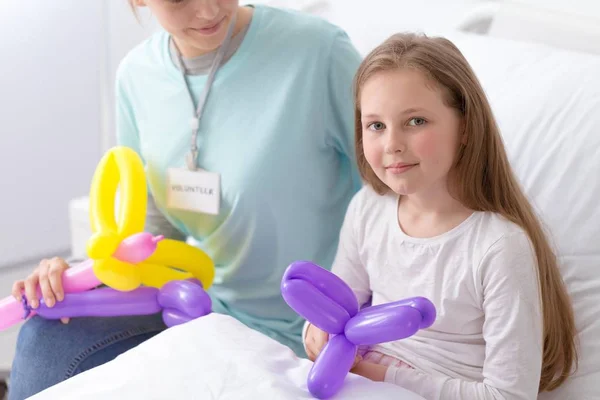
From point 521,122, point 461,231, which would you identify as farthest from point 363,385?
point 521,122

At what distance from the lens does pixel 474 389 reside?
0.89m

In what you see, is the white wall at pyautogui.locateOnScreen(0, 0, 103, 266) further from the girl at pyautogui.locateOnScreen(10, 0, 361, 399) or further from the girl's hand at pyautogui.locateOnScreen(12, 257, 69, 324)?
the girl's hand at pyautogui.locateOnScreen(12, 257, 69, 324)

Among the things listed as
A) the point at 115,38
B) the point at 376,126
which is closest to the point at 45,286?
the point at 376,126

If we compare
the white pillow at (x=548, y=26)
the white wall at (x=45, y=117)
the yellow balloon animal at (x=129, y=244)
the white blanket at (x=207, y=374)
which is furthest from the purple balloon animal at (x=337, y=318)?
the white wall at (x=45, y=117)

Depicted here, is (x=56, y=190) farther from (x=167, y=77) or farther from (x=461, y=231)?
(x=461, y=231)

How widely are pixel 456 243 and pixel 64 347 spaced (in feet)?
2.06

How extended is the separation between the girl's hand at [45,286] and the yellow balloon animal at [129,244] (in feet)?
0.25

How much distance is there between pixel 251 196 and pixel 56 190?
1.15m

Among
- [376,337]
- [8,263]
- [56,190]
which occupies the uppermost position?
[376,337]

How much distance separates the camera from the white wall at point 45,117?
2041 mm

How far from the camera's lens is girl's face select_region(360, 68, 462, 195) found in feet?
2.95

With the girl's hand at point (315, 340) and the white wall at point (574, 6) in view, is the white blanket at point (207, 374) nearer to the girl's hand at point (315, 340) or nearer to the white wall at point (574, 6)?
the girl's hand at point (315, 340)

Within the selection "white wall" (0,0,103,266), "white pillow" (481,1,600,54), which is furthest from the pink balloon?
"white wall" (0,0,103,266)

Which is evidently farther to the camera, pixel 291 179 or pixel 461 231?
pixel 291 179
